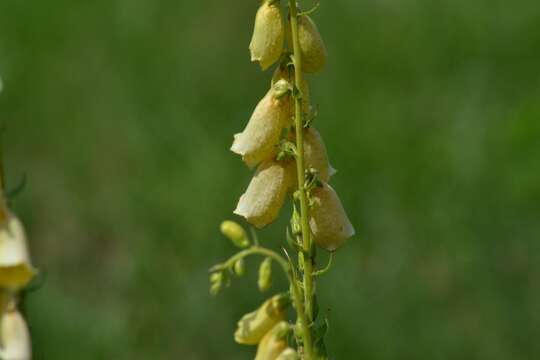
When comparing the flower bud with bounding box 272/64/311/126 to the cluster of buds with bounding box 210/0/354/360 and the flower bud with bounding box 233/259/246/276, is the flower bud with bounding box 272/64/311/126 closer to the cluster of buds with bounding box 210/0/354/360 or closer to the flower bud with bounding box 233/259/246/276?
the cluster of buds with bounding box 210/0/354/360

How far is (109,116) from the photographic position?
7258mm

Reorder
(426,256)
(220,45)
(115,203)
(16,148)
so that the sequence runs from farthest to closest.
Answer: (220,45)
(16,148)
(115,203)
(426,256)

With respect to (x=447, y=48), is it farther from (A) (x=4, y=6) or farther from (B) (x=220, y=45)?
(A) (x=4, y=6)

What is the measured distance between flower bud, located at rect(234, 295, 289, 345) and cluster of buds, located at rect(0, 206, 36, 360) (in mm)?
528

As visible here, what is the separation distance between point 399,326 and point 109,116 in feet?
9.42

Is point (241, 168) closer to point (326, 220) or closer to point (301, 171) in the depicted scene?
point (326, 220)

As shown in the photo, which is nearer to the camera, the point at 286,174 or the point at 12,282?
the point at 12,282

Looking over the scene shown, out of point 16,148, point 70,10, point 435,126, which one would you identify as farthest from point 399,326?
point 70,10

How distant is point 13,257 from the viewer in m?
1.68

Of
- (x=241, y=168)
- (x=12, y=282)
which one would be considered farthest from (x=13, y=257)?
(x=241, y=168)

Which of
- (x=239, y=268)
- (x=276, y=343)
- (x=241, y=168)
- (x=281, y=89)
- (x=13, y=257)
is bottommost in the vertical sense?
(x=241, y=168)

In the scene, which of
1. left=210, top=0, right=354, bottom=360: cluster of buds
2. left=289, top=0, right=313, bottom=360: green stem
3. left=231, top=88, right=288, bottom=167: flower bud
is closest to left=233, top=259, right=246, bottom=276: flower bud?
left=210, top=0, right=354, bottom=360: cluster of buds

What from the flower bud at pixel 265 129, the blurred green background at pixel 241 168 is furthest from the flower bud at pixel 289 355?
the blurred green background at pixel 241 168

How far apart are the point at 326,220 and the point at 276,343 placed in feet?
0.84
